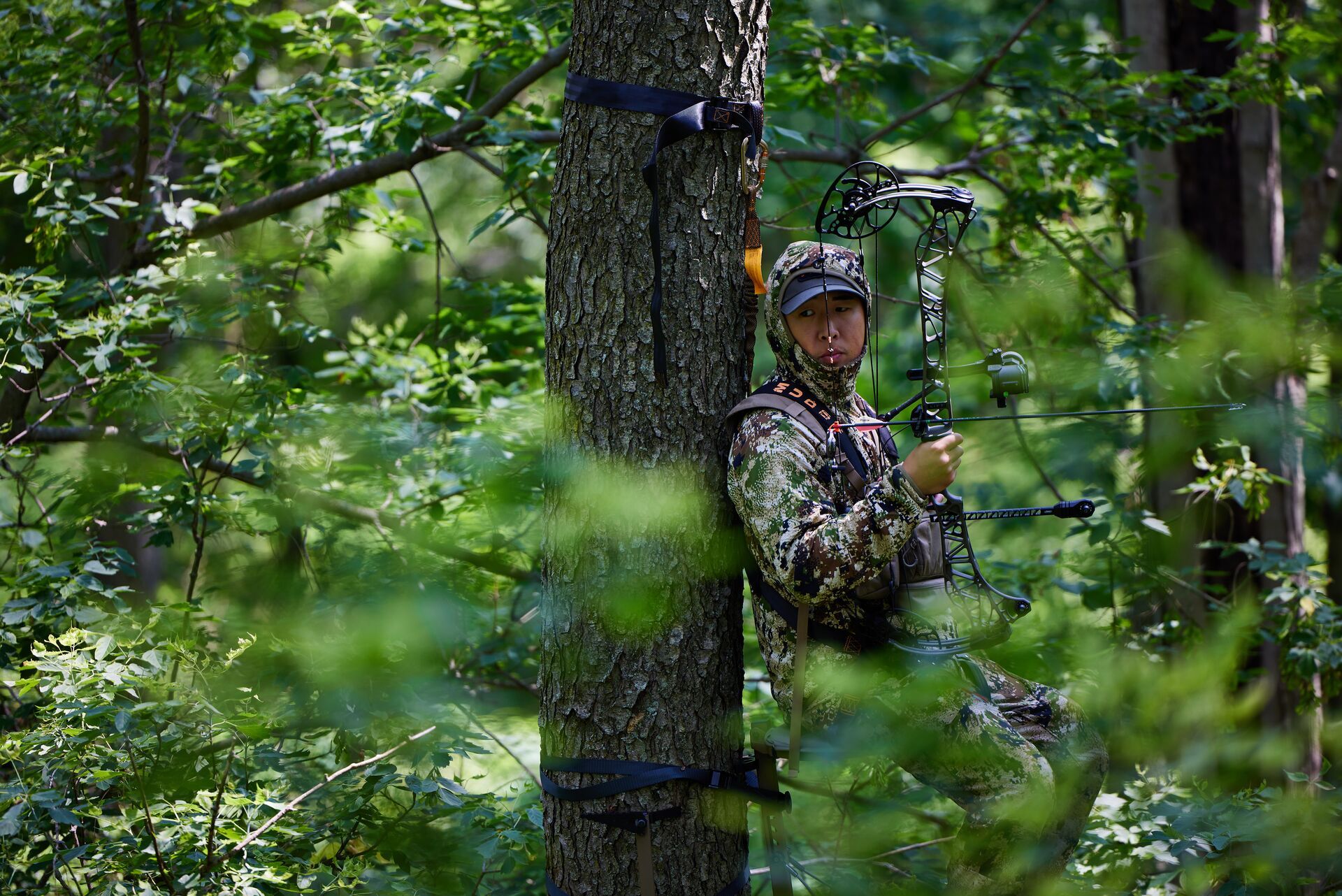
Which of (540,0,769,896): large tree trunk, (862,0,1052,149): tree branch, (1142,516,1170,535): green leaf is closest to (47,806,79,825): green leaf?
(540,0,769,896): large tree trunk

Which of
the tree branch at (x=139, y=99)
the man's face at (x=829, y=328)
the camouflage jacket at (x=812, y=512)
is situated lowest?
the camouflage jacket at (x=812, y=512)

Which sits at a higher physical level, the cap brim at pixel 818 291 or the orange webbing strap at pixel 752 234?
the orange webbing strap at pixel 752 234

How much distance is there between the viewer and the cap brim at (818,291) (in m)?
2.37

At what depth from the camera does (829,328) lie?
2.42 meters

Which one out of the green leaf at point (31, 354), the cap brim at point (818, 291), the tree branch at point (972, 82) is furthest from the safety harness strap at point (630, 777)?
the tree branch at point (972, 82)

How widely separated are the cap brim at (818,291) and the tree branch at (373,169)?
6.85ft

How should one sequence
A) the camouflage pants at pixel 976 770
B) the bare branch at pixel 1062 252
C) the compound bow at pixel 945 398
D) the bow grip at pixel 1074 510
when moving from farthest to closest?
the bare branch at pixel 1062 252
the camouflage pants at pixel 976 770
the compound bow at pixel 945 398
the bow grip at pixel 1074 510

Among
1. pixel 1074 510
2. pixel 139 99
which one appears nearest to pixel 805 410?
pixel 1074 510

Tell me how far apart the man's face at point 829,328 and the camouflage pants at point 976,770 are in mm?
733

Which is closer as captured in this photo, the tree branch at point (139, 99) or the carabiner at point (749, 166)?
the carabiner at point (749, 166)

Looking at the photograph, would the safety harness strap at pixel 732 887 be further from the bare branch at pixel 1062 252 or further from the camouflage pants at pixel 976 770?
the bare branch at pixel 1062 252

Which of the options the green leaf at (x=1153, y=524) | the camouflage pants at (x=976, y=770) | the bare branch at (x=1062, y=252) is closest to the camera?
the camouflage pants at (x=976, y=770)

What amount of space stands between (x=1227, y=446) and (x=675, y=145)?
9.77ft

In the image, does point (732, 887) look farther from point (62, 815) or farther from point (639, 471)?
point (62, 815)
